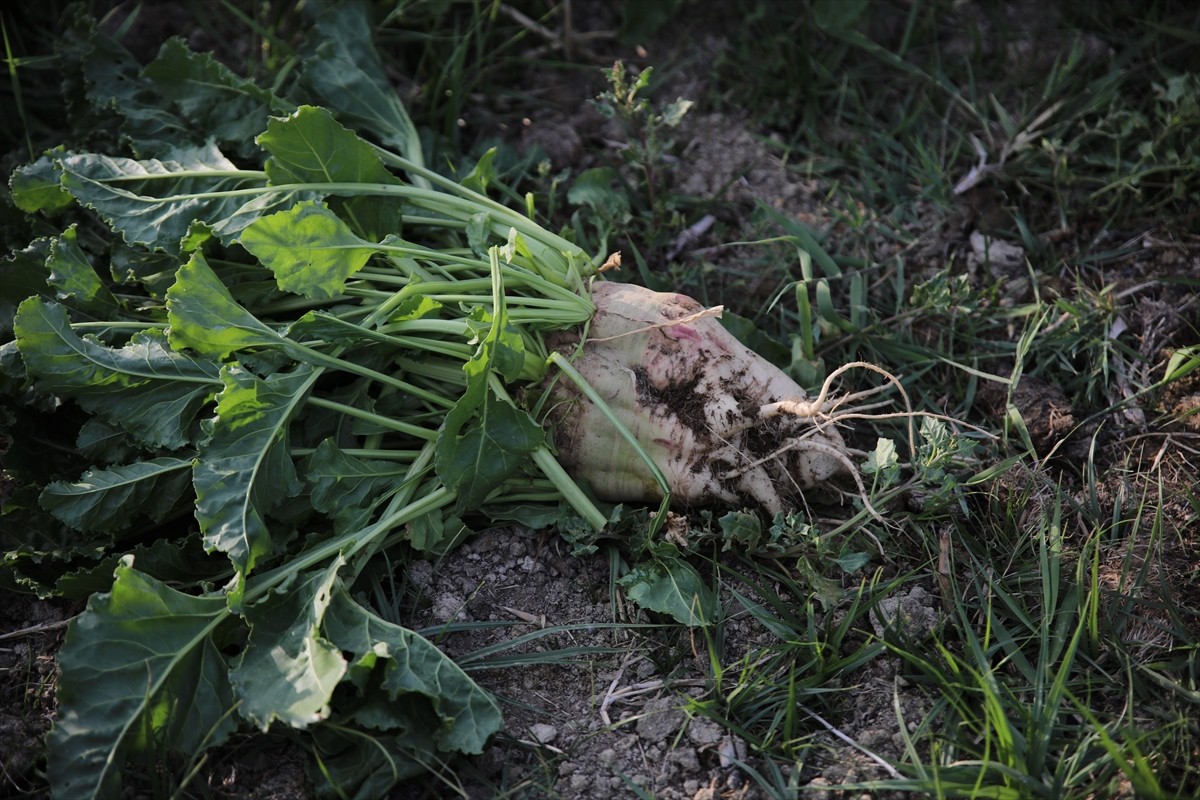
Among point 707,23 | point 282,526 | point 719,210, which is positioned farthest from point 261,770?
point 707,23

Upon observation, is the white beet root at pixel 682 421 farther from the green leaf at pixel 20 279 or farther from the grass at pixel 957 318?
the green leaf at pixel 20 279

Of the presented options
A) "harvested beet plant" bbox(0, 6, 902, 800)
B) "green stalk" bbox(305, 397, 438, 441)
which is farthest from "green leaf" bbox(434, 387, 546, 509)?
"green stalk" bbox(305, 397, 438, 441)

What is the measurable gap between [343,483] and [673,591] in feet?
2.69

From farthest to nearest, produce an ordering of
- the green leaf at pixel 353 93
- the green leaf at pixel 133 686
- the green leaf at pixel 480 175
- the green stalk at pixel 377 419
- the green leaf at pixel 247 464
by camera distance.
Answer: the green leaf at pixel 353 93, the green leaf at pixel 480 175, the green stalk at pixel 377 419, the green leaf at pixel 247 464, the green leaf at pixel 133 686

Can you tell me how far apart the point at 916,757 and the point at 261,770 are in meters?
1.36

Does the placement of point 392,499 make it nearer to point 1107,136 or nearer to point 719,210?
point 719,210

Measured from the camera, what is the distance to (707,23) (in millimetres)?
3717

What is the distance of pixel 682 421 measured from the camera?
7.87 feet

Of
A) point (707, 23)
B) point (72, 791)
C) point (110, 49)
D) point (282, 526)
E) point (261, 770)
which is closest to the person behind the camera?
point (72, 791)

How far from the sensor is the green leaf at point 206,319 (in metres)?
2.14

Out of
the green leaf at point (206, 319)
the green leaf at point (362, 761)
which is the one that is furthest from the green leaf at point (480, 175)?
the green leaf at point (362, 761)

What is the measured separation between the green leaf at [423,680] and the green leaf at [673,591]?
0.44 meters

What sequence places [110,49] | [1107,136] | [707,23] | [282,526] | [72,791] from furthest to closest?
[707,23] → [1107,136] → [110,49] → [282,526] → [72,791]

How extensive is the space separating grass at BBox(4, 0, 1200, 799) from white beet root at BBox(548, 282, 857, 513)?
0.17 metres
